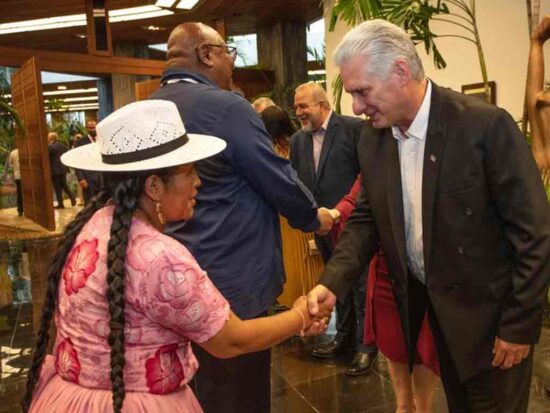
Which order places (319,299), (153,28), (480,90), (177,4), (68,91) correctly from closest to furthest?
(319,299)
(480,90)
(177,4)
(153,28)
(68,91)

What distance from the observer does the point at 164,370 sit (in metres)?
1.38

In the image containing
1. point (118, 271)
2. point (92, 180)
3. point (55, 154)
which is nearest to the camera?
point (118, 271)

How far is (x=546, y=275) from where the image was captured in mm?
1640

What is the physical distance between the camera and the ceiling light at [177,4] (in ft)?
27.2

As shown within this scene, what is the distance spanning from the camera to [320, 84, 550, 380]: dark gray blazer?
5.31 feet

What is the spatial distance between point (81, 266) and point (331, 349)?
2.75 metres

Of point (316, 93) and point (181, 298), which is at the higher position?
point (316, 93)

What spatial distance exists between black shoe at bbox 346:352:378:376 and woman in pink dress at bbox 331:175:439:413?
974 mm

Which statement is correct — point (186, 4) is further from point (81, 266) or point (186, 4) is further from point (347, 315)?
point (81, 266)

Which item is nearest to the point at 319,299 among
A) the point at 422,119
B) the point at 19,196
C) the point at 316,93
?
the point at 422,119

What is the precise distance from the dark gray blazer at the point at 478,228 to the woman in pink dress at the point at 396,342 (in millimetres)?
323

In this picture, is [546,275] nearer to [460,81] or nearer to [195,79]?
[195,79]

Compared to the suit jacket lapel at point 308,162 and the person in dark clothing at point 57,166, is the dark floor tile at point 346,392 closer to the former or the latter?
the suit jacket lapel at point 308,162

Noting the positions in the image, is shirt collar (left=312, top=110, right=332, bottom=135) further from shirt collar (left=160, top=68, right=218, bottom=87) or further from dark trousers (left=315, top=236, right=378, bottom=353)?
shirt collar (left=160, top=68, right=218, bottom=87)
